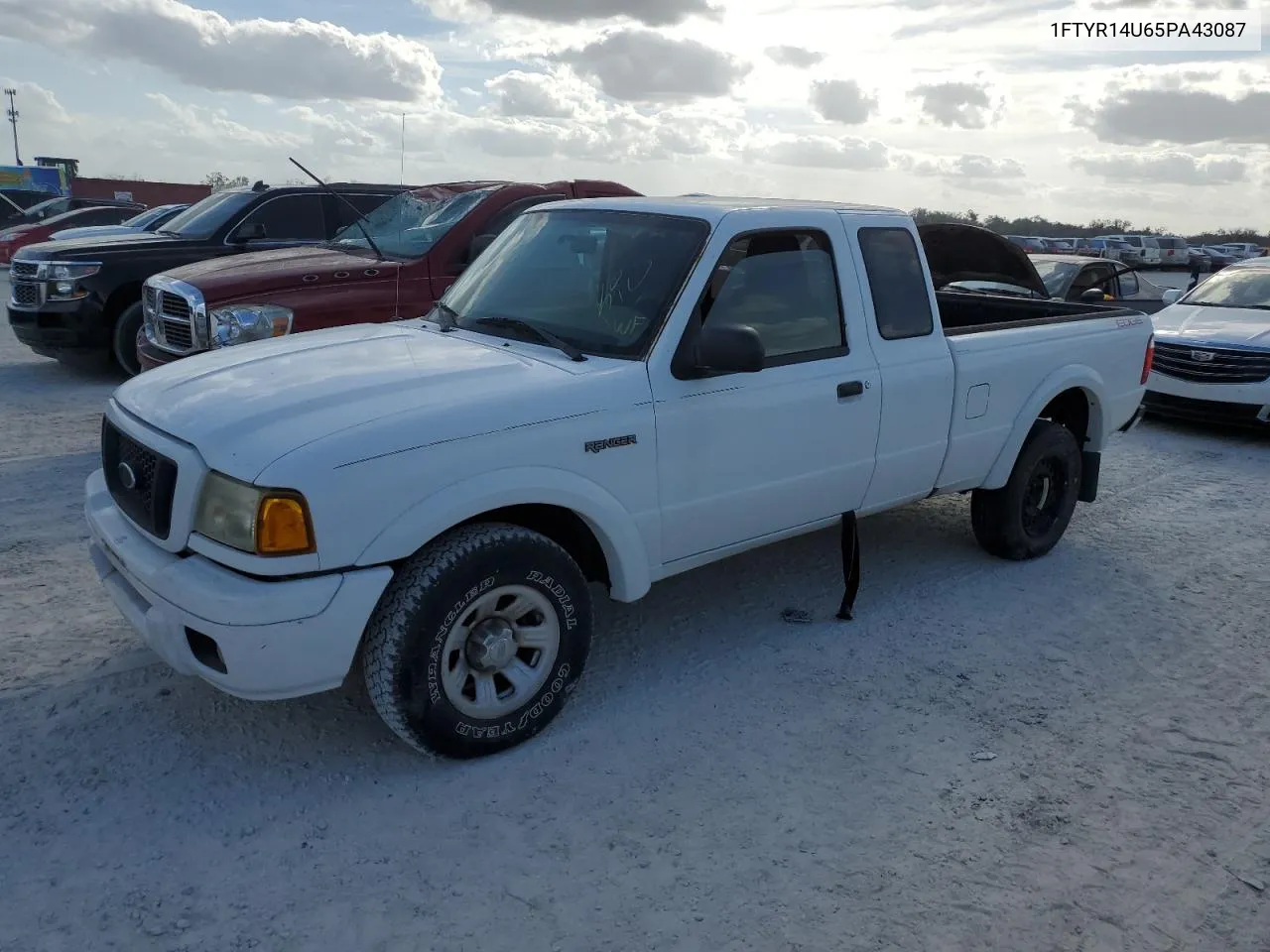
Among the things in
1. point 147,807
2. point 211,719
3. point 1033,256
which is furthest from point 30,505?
point 1033,256

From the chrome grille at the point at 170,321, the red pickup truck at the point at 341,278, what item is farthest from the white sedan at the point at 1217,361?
the chrome grille at the point at 170,321

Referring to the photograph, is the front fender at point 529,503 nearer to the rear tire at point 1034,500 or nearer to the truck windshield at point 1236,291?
the rear tire at point 1034,500

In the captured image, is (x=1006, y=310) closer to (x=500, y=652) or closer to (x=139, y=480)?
(x=500, y=652)

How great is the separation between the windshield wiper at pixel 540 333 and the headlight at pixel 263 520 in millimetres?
1216

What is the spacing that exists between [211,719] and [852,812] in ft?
7.53

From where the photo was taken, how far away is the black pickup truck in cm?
946

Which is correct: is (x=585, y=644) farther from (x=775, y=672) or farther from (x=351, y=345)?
(x=351, y=345)

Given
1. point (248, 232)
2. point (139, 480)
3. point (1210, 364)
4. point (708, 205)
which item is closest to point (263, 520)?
point (139, 480)

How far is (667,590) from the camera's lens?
16.8ft

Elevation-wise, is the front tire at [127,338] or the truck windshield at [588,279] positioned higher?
the truck windshield at [588,279]

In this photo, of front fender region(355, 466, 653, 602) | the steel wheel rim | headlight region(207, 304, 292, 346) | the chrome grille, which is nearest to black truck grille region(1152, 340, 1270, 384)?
front fender region(355, 466, 653, 602)

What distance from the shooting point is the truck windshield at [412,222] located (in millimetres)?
7824

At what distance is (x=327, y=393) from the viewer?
339 centimetres

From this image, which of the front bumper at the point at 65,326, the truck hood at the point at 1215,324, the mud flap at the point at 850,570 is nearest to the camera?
the mud flap at the point at 850,570
